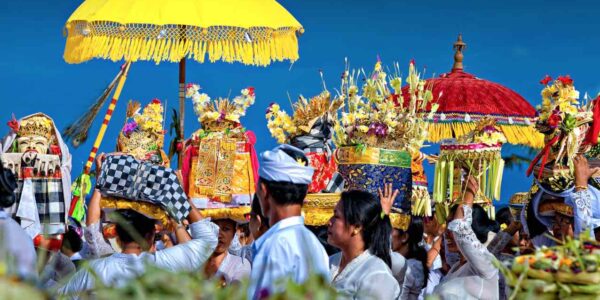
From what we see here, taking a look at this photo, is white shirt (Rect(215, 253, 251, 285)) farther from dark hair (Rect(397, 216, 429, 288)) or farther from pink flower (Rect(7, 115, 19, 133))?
pink flower (Rect(7, 115, 19, 133))

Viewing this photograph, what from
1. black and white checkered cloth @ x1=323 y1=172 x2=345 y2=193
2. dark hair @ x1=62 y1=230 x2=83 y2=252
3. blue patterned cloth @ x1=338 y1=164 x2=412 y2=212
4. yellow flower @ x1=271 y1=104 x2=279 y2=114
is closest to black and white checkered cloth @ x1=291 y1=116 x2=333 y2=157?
yellow flower @ x1=271 y1=104 x2=279 y2=114

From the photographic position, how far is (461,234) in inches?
185

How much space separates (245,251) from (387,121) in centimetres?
118

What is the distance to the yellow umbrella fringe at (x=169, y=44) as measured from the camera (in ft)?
22.9

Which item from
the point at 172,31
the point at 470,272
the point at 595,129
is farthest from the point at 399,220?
the point at 172,31

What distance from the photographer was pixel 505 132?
1148 cm

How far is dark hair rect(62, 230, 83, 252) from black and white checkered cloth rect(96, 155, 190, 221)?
70.8 inches

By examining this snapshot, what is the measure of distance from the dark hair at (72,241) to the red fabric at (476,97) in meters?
5.61

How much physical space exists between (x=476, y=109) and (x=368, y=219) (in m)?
7.42

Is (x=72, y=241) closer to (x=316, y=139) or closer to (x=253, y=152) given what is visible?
(x=253, y=152)

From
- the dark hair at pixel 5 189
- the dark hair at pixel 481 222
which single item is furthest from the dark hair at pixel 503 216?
the dark hair at pixel 5 189

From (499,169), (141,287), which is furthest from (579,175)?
(141,287)

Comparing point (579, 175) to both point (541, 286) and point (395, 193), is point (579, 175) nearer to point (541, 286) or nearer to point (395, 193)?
point (395, 193)

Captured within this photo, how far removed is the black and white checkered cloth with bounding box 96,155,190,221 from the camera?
4500 mm
